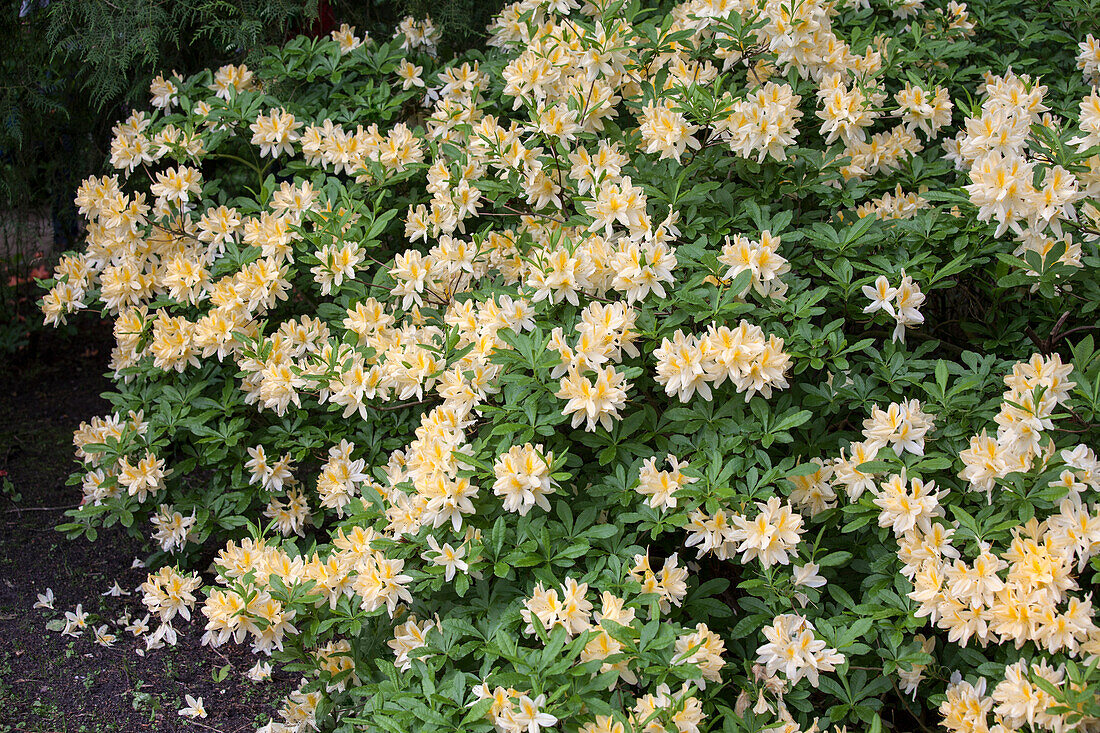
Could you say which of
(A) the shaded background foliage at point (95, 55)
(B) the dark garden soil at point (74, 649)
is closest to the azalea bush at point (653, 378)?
(B) the dark garden soil at point (74, 649)

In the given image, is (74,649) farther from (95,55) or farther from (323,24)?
(323,24)

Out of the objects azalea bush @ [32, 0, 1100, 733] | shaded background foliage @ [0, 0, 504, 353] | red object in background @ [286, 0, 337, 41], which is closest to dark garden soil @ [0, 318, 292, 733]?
azalea bush @ [32, 0, 1100, 733]

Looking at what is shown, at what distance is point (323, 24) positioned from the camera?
11.3 ft

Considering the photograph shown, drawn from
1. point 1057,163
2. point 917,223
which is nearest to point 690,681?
point 917,223

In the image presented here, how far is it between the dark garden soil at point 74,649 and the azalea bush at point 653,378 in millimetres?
245

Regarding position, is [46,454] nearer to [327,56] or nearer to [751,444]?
[327,56]

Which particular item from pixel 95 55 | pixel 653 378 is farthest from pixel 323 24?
pixel 653 378

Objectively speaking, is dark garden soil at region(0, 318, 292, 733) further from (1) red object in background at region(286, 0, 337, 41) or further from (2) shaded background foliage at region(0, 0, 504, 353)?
(1) red object in background at region(286, 0, 337, 41)

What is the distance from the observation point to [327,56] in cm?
297

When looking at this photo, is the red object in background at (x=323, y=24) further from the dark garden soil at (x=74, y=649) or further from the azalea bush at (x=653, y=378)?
the dark garden soil at (x=74, y=649)

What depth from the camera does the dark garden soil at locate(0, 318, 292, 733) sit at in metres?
2.40

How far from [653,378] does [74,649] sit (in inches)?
75.5

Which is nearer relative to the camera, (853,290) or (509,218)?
(853,290)

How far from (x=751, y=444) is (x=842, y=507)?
21 centimetres
